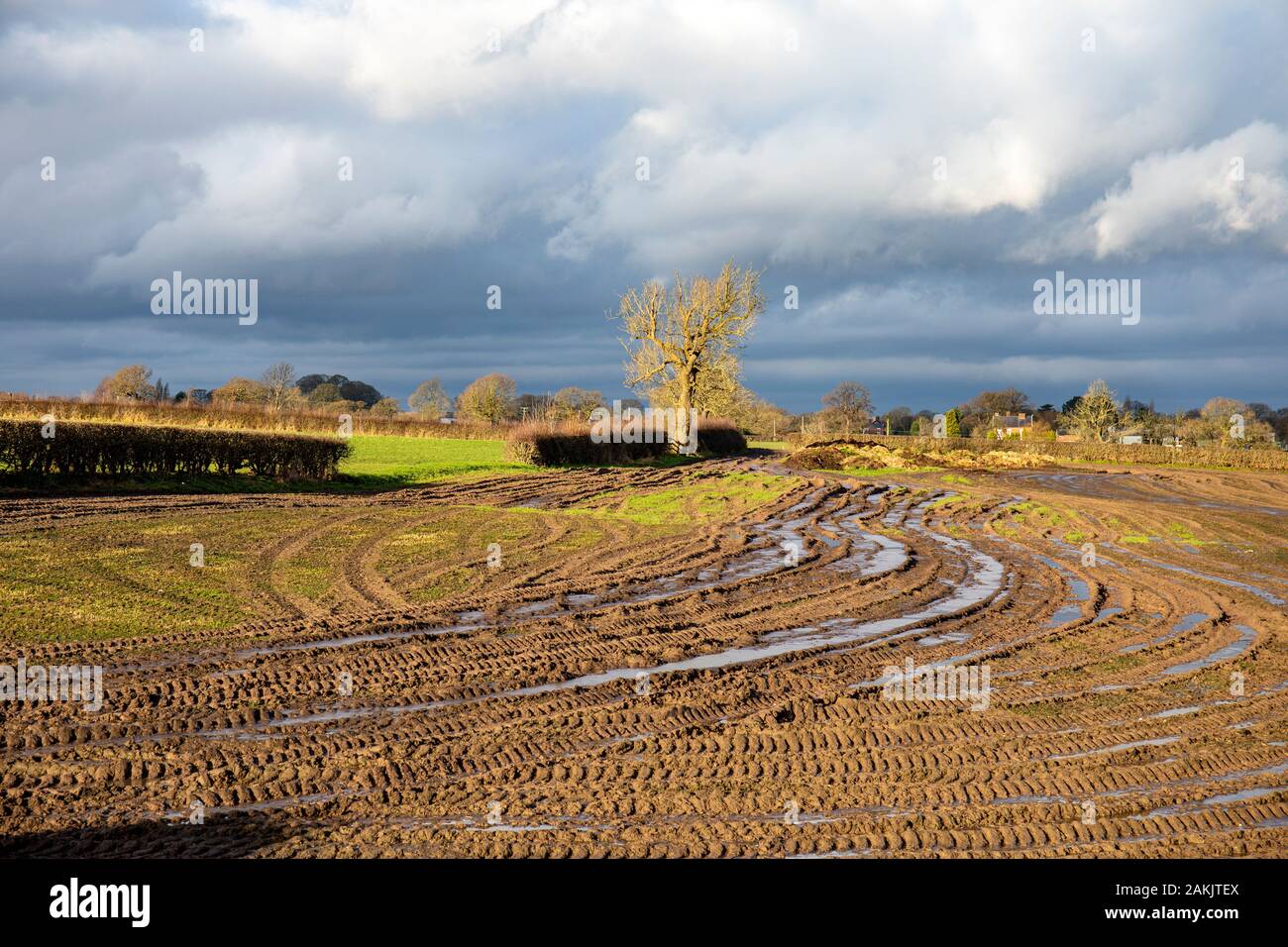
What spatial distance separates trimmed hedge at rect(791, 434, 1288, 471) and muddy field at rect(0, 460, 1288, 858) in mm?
39627

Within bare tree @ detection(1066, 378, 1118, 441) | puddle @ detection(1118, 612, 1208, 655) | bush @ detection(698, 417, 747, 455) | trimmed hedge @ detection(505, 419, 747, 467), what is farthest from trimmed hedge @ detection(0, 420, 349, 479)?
bare tree @ detection(1066, 378, 1118, 441)

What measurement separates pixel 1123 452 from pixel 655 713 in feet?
191

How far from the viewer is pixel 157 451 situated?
24516mm

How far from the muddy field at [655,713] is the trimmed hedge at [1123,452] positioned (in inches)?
1560

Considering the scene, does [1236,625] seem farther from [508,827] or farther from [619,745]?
[508,827]

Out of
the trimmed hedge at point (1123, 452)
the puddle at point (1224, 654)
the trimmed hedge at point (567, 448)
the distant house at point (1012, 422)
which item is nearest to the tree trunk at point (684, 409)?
the trimmed hedge at point (567, 448)

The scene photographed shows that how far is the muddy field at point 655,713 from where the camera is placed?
5219 millimetres

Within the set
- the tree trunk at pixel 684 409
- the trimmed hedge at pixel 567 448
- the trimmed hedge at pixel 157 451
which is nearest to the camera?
the trimmed hedge at pixel 157 451

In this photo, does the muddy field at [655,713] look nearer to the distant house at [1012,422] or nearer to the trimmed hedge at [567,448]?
the trimmed hedge at [567,448]

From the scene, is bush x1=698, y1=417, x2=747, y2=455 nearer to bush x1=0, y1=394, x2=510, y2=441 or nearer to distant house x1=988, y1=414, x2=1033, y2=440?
bush x1=0, y1=394, x2=510, y2=441

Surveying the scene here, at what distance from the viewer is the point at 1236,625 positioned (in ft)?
37.3

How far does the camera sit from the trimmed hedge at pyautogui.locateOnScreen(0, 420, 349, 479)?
884 inches

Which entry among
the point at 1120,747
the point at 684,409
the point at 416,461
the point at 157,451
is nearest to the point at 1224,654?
the point at 1120,747
